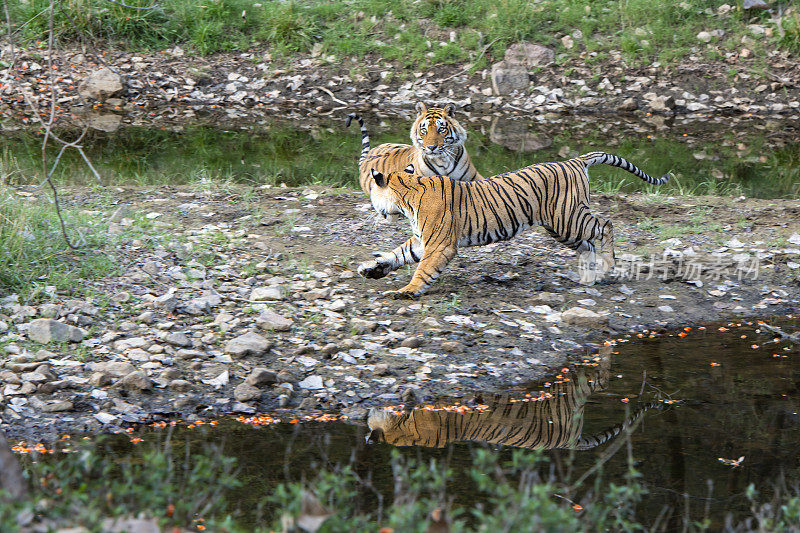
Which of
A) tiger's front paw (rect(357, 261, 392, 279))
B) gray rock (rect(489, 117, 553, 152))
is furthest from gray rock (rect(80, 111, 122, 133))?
tiger's front paw (rect(357, 261, 392, 279))

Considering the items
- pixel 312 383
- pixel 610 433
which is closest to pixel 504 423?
pixel 610 433

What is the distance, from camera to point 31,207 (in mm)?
6090

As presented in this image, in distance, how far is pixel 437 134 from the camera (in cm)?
723

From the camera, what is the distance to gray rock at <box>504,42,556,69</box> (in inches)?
551

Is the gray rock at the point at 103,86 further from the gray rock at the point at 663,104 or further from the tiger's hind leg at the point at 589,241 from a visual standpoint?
the tiger's hind leg at the point at 589,241

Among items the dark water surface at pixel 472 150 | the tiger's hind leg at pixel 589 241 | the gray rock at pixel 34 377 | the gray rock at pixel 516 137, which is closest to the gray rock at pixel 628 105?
the dark water surface at pixel 472 150

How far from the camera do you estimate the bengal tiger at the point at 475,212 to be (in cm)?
598

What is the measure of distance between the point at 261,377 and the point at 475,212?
2171 millimetres

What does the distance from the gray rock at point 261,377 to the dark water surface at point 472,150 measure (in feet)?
14.2

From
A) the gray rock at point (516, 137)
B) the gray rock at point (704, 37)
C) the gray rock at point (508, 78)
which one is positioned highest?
the gray rock at point (704, 37)

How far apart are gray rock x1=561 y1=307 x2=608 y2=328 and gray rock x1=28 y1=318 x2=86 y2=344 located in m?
3.06

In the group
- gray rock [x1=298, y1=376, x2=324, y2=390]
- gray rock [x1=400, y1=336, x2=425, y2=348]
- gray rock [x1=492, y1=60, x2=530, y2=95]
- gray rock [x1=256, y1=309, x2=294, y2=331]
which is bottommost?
gray rock [x1=298, y1=376, x2=324, y2=390]

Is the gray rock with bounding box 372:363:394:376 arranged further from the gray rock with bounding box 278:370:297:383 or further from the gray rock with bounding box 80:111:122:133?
the gray rock with bounding box 80:111:122:133

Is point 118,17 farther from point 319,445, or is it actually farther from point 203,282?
point 319,445
